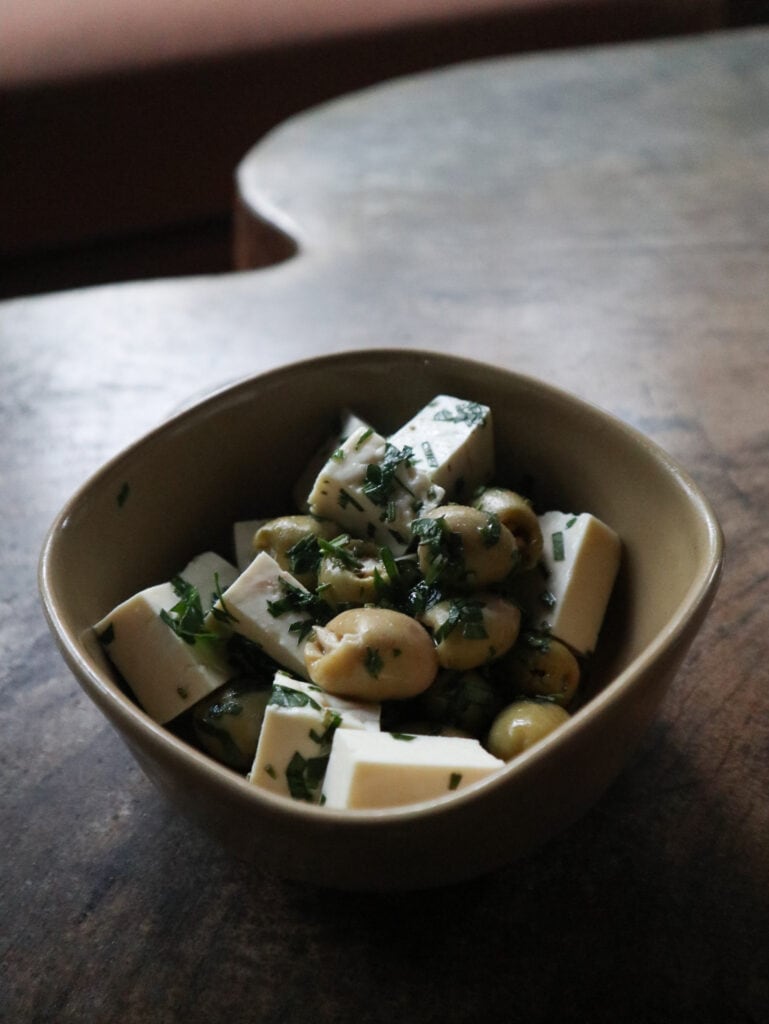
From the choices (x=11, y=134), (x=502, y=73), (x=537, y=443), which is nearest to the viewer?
(x=537, y=443)

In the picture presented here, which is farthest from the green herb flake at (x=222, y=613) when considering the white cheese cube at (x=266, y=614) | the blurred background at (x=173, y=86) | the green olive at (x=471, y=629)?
the blurred background at (x=173, y=86)

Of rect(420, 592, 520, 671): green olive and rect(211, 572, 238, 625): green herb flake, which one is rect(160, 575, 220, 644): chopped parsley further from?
rect(420, 592, 520, 671): green olive

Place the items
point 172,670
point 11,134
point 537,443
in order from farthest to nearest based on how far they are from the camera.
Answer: point 11,134
point 537,443
point 172,670

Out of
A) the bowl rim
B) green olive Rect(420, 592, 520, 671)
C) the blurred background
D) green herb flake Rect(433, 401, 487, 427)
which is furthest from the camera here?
the blurred background

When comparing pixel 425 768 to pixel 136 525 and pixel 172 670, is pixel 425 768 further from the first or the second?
pixel 136 525

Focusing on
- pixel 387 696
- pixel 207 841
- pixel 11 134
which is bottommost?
pixel 11 134

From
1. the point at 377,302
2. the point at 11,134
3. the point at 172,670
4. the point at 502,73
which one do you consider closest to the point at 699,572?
the point at 172,670

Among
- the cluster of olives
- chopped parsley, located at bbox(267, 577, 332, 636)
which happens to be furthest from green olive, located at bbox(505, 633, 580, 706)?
chopped parsley, located at bbox(267, 577, 332, 636)
